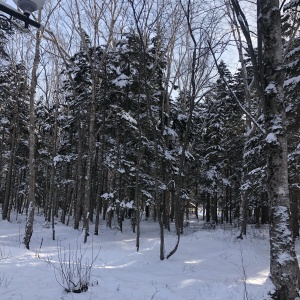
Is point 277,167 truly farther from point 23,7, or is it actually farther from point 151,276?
point 151,276

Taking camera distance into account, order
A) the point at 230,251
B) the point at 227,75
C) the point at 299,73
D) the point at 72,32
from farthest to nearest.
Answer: the point at 227,75
the point at 72,32
the point at 230,251
the point at 299,73

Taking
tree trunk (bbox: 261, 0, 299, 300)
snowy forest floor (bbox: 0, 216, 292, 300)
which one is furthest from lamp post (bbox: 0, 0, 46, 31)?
snowy forest floor (bbox: 0, 216, 292, 300)

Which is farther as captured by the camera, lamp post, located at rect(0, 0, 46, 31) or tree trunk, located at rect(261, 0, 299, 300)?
tree trunk, located at rect(261, 0, 299, 300)

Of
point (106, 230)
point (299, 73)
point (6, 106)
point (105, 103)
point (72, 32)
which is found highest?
point (72, 32)

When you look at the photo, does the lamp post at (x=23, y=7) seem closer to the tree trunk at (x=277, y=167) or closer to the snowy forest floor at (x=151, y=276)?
the tree trunk at (x=277, y=167)

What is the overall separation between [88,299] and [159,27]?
36.7ft

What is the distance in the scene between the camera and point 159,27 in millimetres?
12750

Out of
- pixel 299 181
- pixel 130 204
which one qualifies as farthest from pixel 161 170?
pixel 299 181

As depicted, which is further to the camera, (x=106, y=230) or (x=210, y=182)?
(x=210, y=182)

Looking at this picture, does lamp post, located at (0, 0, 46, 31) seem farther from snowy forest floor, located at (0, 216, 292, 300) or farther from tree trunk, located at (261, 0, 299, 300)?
snowy forest floor, located at (0, 216, 292, 300)

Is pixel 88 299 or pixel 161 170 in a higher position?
pixel 161 170

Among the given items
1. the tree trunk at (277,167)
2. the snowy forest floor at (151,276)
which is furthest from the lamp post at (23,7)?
the snowy forest floor at (151,276)

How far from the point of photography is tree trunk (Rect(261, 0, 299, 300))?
174 inches

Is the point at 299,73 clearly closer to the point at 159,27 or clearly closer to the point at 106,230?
the point at 159,27
